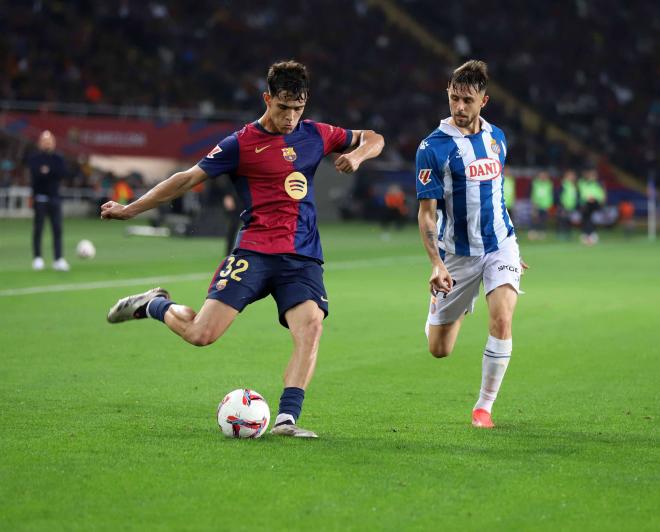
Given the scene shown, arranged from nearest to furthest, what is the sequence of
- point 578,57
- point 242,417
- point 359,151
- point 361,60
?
1. point 242,417
2. point 359,151
3. point 361,60
4. point 578,57

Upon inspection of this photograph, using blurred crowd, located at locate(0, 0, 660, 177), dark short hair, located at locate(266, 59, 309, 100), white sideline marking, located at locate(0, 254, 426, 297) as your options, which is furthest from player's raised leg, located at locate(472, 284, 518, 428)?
blurred crowd, located at locate(0, 0, 660, 177)

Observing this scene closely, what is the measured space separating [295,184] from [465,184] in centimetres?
119

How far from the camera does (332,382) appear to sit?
960 cm

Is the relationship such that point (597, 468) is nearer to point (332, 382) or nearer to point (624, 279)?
point (332, 382)

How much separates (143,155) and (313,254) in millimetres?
31344

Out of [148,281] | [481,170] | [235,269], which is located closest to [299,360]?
[235,269]

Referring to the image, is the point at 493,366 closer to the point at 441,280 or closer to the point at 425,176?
the point at 441,280

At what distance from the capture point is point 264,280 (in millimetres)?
7473

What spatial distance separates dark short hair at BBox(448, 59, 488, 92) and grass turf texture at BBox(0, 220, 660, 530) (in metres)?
2.11

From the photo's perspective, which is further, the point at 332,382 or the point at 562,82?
the point at 562,82

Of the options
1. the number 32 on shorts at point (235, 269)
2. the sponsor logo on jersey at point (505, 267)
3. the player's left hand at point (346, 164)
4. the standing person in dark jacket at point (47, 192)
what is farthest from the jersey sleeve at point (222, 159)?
the standing person in dark jacket at point (47, 192)

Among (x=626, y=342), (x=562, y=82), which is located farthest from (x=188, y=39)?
(x=626, y=342)

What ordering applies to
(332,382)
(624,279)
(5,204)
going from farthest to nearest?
A: 1. (5,204)
2. (624,279)
3. (332,382)

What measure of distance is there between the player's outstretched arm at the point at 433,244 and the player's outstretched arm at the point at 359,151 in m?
0.47
